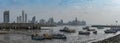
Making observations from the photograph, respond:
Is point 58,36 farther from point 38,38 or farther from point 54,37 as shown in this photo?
point 38,38

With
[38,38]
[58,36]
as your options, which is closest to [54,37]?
[58,36]

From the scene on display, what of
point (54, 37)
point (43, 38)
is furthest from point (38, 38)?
point (54, 37)

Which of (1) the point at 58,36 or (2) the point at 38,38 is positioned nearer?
(2) the point at 38,38

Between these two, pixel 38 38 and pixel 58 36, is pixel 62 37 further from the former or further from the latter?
pixel 38 38

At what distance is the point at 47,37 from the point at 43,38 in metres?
1.72

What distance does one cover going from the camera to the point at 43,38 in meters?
59.4

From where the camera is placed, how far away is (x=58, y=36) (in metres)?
63.3

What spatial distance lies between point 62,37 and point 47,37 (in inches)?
173

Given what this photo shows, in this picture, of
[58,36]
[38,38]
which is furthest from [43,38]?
[58,36]

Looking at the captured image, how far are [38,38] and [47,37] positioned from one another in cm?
326

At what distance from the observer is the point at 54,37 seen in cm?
6266

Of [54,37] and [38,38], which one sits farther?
[54,37]

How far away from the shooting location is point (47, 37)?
60844 millimetres

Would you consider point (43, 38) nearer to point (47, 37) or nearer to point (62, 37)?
point (47, 37)
